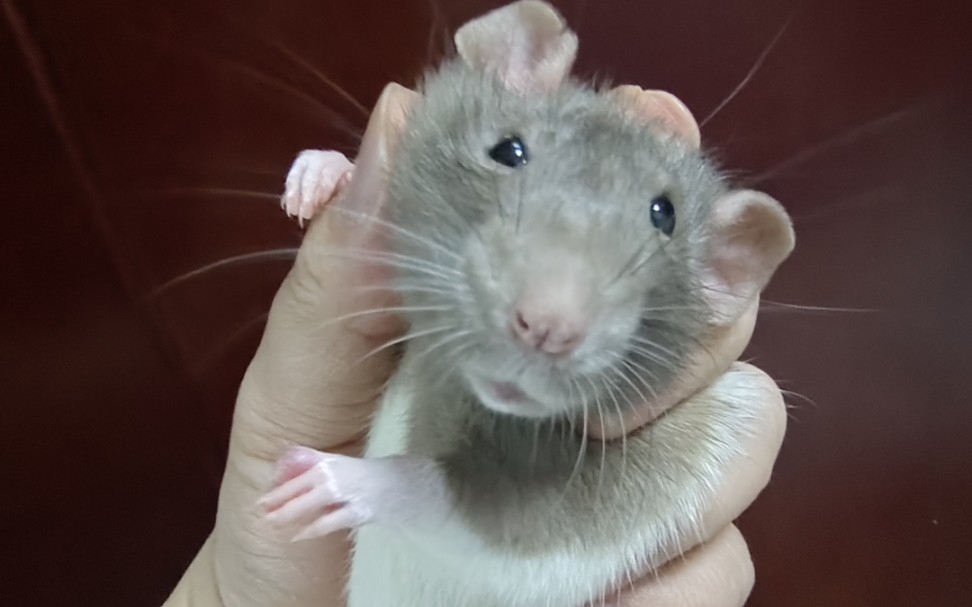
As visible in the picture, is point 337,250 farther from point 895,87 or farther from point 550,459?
point 895,87

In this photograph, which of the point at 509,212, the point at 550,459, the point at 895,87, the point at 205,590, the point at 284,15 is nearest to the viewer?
the point at 509,212

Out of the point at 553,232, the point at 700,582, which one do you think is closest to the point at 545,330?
the point at 553,232

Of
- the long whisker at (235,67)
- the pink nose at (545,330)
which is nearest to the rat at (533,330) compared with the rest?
the pink nose at (545,330)

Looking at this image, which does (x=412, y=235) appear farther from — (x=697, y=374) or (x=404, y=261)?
(x=697, y=374)

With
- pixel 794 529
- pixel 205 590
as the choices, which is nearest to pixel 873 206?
pixel 794 529

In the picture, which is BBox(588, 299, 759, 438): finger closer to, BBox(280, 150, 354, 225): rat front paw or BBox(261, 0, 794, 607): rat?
BBox(261, 0, 794, 607): rat
